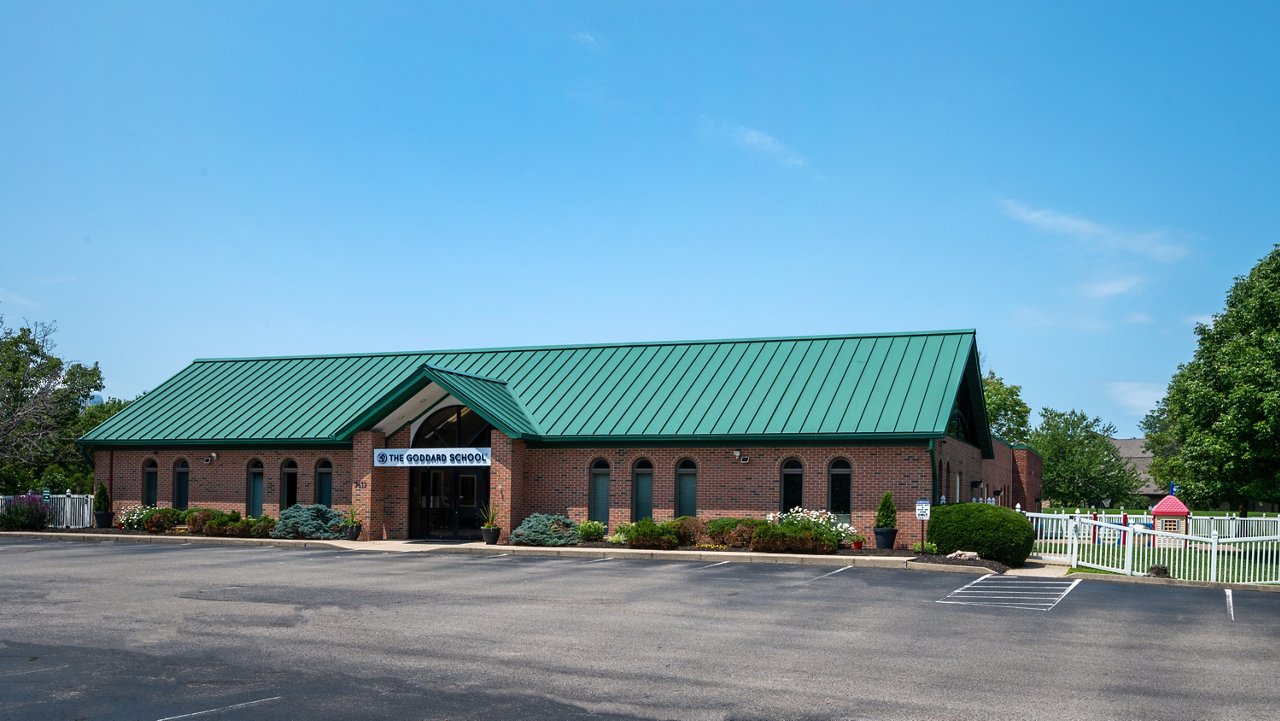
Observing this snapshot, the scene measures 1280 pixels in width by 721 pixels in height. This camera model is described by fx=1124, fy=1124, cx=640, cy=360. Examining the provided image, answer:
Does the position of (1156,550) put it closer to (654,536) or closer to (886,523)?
(886,523)

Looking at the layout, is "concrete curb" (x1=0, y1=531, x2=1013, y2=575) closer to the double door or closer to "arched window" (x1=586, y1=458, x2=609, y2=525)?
the double door

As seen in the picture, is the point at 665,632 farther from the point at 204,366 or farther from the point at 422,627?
the point at 204,366

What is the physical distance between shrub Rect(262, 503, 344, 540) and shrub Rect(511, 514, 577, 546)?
564cm

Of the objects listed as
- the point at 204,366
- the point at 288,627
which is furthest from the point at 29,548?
the point at 288,627

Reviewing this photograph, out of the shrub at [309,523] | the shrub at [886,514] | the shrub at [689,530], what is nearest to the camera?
the shrub at [886,514]

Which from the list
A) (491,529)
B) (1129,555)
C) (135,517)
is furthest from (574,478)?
(1129,555)

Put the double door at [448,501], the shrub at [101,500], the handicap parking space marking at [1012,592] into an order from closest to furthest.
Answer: the handicap parking space marking at [1012,592], the double door at [448,501], the shrub at [101,500]

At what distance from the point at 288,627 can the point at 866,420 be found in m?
17.6

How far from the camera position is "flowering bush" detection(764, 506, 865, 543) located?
27453 mm

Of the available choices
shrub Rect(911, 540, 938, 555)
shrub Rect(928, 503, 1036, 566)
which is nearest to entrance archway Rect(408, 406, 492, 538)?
shrub Rect(911, 540, 938, 555)

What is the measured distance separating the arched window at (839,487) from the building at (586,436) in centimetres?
6

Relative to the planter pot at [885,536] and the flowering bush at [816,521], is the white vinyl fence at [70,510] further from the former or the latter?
the planter pot at [885,536]

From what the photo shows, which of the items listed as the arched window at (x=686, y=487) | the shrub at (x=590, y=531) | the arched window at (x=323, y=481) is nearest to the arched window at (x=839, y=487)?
the arched window at (x=686, y=487)

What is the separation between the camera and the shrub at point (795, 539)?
26656 millimetres
